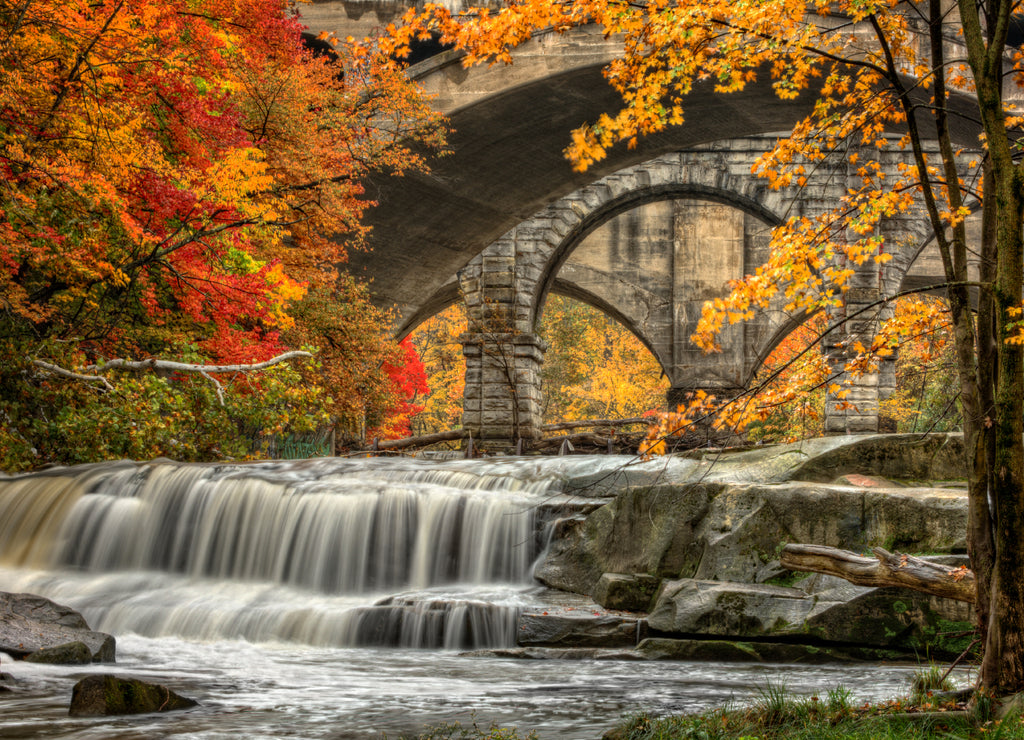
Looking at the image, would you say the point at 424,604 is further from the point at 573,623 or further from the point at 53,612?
the point at 53,612

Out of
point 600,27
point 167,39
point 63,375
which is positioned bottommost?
point 63,375

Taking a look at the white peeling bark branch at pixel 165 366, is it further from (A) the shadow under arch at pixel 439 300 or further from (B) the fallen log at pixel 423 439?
(A) the shadow under arch at pixel 439 300

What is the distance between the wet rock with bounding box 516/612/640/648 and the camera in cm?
700

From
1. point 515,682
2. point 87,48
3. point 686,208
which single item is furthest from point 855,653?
point 686,208

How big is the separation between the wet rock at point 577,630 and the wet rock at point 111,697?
296 centimetres

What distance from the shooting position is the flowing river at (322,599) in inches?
205

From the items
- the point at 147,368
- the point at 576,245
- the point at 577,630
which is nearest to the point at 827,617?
the point at 577,630

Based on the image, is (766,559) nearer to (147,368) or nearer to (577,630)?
(577,630)

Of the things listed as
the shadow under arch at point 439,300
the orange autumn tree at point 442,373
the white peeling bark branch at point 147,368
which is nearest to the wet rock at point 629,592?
the white peeling bark branch at point 147,368

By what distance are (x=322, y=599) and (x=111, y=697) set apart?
374cm

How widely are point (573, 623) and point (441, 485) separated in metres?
3.49

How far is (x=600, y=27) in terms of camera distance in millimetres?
13422

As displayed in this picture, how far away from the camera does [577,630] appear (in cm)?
708

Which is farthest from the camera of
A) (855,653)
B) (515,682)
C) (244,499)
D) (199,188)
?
(199,188)
